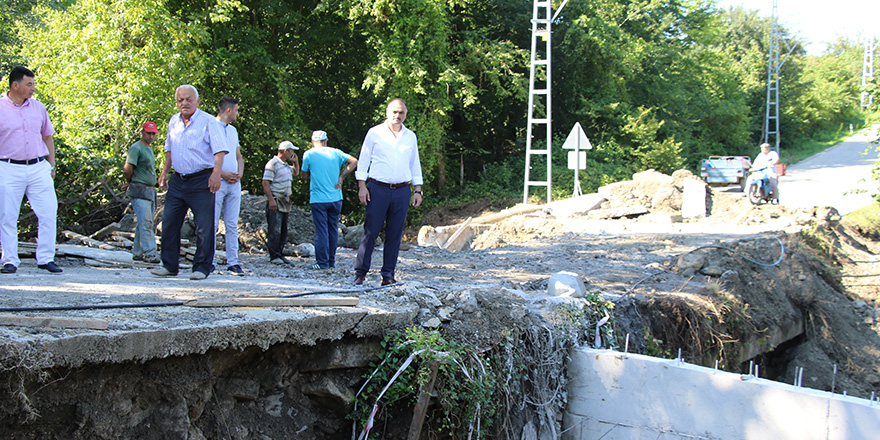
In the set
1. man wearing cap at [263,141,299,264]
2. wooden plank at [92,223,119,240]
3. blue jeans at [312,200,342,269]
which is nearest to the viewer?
blue jeans at [312,200,342,269]

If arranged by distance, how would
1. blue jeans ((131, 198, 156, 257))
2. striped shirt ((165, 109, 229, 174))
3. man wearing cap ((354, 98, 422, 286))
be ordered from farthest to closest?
blue jeans ((131, 198, 156, 257))
man wearing cap ((354, 98, 422, 286))
striped shirt ((165, 109, 229, 174))

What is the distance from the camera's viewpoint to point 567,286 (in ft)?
20.2

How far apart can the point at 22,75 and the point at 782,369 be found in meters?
9.22

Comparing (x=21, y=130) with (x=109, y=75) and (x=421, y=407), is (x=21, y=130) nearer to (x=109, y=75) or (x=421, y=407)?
(x=421, y=407)

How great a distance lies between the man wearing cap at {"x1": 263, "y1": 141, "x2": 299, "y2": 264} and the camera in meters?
7.96

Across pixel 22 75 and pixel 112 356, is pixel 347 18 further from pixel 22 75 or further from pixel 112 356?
pixel 112 356

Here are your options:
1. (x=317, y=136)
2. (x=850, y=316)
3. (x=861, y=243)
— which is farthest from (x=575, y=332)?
(x=861, y=243)

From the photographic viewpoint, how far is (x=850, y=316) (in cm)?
973

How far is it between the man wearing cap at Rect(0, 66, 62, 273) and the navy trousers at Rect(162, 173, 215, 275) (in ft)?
3.19

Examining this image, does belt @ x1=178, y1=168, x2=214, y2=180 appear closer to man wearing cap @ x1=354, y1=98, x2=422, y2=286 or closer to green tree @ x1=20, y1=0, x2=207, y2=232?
man wearing cap @ x1=354, y1=98, x2=422, y2=286

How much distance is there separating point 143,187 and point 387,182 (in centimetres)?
308

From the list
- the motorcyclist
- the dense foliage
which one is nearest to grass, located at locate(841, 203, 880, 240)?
the motorcyclist

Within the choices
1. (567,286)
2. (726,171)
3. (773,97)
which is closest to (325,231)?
(567,286)

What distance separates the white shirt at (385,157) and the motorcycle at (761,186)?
13862mm
